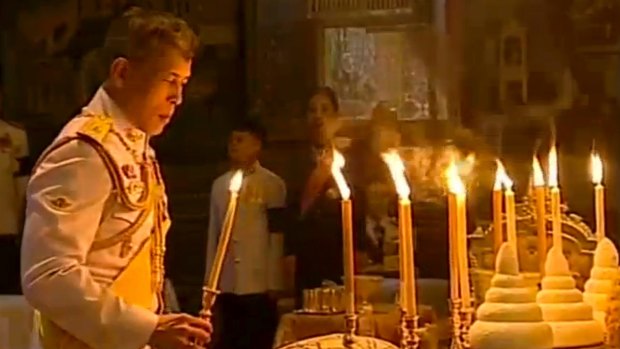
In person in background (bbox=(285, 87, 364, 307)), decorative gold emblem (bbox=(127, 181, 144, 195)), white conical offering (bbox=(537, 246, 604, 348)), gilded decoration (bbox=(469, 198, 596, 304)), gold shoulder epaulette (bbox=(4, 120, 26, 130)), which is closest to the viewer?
white conical offering (bbox=(537, 246, 604, 348))

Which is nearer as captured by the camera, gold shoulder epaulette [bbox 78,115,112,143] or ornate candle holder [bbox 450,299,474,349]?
ornate candle holder [bbox 450,299,474,349]

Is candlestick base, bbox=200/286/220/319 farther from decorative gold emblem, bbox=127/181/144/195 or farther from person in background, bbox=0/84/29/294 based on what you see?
person in background, bbox=0/84/29/294

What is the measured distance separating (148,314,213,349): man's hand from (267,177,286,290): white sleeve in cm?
257

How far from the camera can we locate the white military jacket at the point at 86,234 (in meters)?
1.72

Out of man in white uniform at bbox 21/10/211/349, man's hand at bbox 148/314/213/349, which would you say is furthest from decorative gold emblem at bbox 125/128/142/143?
man's hand at bbox 148/314/213/349

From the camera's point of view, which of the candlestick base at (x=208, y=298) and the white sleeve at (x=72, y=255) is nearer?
the candlestick base at (x=208, y=298)

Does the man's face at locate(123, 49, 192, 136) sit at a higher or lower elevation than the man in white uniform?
higher

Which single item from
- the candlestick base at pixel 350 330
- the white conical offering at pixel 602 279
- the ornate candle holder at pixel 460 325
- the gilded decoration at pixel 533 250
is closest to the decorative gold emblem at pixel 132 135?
the candlestick base at pixel 350 330

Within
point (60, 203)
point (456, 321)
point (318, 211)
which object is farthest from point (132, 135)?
point (318, 211)

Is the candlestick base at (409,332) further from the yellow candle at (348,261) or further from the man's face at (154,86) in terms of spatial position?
the man's face at (154,86)

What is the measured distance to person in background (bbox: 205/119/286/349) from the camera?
4.34 m

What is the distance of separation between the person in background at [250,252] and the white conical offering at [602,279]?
2.40m

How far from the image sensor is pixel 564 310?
1745 mm

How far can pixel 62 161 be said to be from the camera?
5.83ft
